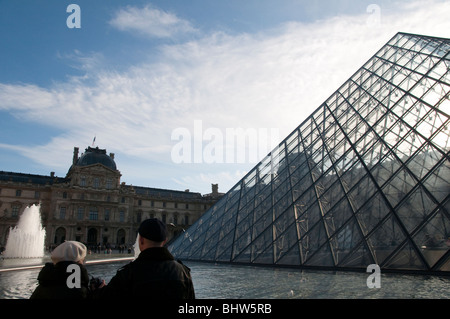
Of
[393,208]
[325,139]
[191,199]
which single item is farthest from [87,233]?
[393,208]

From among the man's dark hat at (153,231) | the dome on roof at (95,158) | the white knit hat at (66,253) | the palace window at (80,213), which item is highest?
the dome on roof at (95,158)

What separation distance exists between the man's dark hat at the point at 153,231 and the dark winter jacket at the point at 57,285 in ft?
2.66

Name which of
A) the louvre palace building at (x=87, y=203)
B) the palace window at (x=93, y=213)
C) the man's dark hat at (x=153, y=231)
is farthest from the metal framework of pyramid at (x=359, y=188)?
the palace window at (x=93, y=213)

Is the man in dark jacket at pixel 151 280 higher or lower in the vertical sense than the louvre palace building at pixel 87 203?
lower

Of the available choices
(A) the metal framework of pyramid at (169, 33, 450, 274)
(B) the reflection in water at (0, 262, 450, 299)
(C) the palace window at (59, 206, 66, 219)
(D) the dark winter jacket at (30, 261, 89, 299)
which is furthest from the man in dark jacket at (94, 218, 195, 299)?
(C) the palace window at (59, 206, 66, 219)

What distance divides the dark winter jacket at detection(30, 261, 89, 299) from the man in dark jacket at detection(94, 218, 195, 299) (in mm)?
539

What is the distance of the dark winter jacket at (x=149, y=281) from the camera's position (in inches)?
97.8

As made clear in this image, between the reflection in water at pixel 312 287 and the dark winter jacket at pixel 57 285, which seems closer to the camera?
the dark winter jacket at pixel 57 285

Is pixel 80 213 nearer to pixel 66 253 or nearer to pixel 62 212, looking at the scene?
pixel 62 212

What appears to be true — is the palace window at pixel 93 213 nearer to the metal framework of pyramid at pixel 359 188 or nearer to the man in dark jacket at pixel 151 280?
the metal framework of pyramid at pixel 359 188

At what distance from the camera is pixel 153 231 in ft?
9.50

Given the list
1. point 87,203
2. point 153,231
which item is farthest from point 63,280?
point 87,203

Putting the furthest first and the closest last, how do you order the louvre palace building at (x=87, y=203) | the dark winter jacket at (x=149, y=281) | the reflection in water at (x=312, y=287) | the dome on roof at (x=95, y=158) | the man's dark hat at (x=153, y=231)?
the dome on roof at (x=95, y=158)
the louvre palace building at (x=87, y=203)
the reflection in water at (x=312, y=287)
the man's dark hat at (x=153, y=231)
the dark winter jacket at (x=149, y=281)

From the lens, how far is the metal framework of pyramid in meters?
10.9
